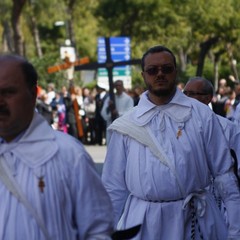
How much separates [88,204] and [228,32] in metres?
39.3

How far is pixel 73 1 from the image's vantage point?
51750 mm

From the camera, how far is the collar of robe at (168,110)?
712 centimetres

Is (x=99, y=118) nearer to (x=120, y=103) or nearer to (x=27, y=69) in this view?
(x=120, y=103)

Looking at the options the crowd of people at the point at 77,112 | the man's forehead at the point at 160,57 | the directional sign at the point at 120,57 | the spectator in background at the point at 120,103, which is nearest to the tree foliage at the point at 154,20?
the directional sign at the point at 120,57

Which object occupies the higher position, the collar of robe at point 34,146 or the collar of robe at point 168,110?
the collar of robe at point 34,146

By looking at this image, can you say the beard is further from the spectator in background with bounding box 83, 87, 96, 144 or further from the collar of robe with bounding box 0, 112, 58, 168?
the spectator in background with bounding box 83, 87, 96, 144

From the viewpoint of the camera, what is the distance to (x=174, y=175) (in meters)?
6.86

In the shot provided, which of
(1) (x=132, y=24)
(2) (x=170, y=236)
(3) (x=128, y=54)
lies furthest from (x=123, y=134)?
(1) (x=132, y=24)

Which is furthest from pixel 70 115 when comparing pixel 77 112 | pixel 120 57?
pixel 120 57

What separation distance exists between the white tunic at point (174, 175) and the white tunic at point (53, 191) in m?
2.31

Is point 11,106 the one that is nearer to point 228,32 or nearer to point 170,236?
point 170,236

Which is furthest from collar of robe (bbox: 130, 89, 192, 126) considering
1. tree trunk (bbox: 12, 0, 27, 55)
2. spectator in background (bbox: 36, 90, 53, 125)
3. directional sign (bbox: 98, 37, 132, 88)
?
tree trunk (bbox: 12, 0, 27, 55)

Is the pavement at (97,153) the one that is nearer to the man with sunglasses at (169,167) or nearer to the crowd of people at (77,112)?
the crowd of people at (77,112)

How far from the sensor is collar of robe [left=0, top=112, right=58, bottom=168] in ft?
14.7
